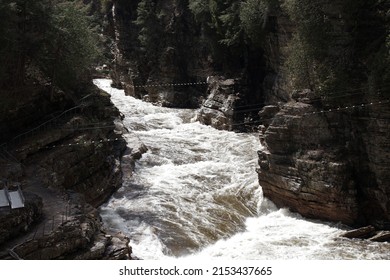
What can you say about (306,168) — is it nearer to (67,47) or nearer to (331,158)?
(331,158)

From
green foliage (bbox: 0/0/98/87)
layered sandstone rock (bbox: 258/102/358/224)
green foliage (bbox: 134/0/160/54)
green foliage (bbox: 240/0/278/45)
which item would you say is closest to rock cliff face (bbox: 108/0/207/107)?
green foliage (bbox: 134/0/160/54)

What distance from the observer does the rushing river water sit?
17.3m

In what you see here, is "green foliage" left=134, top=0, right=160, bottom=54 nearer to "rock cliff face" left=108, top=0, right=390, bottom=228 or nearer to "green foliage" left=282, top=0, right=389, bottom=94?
"rock cliff face" left=108, top=0, right=390, bottom=228

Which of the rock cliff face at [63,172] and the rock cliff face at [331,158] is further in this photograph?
the rock cliff face at [331,158]

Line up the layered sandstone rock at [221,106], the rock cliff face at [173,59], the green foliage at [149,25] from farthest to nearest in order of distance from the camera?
the green foliage at [149,25], the rock cliff face at [173,59], the layered sandstone rock at [221,106]

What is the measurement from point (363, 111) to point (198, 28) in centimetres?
2586

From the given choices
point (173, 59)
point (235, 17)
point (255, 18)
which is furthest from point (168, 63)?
point (255, 18)

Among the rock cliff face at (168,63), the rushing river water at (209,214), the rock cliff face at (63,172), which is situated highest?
the rock cliff face at (168,63)

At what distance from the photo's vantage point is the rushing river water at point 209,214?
1733cm

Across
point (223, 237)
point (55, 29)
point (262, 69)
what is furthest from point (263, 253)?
point (262, 69)

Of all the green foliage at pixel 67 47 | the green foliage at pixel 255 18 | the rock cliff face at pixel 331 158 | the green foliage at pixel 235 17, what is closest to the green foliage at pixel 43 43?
the green foliage at pixel 67 47

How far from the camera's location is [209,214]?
20250 mm

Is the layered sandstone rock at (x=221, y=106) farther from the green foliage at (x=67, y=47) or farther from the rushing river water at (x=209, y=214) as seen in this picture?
the green foliage at (x=67, y=47)

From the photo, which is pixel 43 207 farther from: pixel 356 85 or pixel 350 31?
pixel 350 31
